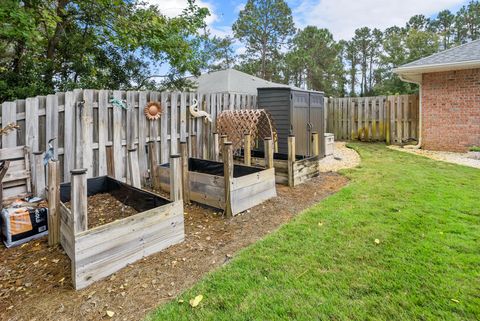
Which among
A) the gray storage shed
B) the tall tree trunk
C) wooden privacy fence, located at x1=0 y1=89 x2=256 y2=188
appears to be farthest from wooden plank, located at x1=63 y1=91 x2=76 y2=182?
the gray storage shed

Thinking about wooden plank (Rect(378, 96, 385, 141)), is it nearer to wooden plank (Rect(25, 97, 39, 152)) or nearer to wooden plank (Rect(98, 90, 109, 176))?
wooden plank (Rect(98, 90, 109, 176))

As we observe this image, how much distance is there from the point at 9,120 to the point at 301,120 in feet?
18.3

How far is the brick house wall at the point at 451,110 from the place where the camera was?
8227mm

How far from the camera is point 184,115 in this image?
5.60 metres

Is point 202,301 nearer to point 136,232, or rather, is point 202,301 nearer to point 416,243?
point 136,232

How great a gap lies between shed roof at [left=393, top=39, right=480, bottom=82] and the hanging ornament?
826 cm

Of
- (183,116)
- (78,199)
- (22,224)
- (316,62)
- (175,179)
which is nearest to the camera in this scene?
(78,199)

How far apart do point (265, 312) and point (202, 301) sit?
47 centimetres

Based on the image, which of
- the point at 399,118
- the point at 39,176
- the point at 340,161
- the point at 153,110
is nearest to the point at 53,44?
the point at 153,110

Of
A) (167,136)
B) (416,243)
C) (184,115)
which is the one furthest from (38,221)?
(416,243)

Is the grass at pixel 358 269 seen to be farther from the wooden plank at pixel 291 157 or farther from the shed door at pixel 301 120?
the shed door at pixel 301 120

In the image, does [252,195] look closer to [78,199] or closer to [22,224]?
[78,199]

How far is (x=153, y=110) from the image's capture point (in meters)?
5.00

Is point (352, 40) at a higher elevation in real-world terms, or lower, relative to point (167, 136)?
higher
